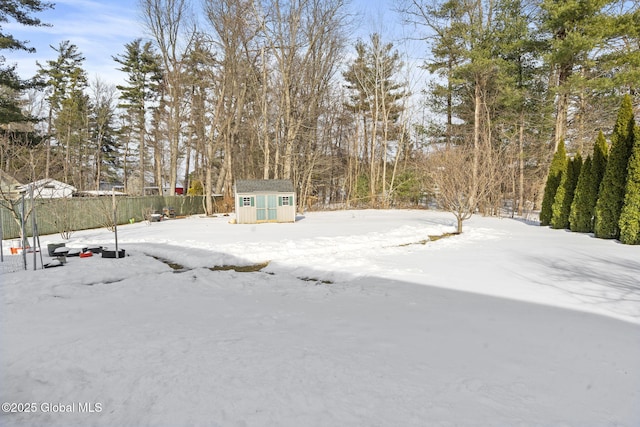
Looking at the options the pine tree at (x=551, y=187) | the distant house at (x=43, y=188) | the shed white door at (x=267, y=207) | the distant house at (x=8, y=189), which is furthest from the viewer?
the shed white door at (x=267, y=207)

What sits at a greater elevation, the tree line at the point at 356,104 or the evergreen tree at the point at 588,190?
the tree line at the point at 356,104

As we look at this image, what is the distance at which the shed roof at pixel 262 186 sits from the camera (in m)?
15.9

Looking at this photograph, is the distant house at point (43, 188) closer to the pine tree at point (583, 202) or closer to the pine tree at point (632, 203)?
the pine tree at point (632, 203)

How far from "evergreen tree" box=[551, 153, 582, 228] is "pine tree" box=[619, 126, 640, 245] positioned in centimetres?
360

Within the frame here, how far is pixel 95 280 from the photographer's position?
573 centimetres

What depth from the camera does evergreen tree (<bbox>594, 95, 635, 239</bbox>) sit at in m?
9.02

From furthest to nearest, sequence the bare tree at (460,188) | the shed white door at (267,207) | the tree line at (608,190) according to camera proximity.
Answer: the shed white door at (267,207) < the bare tree at (460,188) < the tree line at (608,190)

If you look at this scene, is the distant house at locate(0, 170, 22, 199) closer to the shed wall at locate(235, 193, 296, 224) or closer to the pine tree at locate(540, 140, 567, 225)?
the shed wall at locate(235, 193, 296, 224)

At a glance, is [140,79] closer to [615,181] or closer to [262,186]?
[262,186]

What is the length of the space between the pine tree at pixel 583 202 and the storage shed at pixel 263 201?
11298 millimetres

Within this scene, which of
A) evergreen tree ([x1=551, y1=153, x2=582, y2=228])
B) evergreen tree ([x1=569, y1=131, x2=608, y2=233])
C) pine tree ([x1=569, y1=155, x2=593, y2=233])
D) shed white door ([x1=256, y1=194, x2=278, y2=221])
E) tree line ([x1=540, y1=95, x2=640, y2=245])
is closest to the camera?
tree line ([x1=540, y1=95, x2=640, y2=245])

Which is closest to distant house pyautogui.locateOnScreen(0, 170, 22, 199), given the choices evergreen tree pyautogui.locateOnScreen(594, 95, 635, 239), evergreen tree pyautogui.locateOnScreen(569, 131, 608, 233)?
evergreen tree pyautogui.locateOnScreen(594, 95, 635, 239)

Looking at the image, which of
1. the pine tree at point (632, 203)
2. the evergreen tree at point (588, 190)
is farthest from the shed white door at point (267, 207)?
the pine tree at point (632, 203)

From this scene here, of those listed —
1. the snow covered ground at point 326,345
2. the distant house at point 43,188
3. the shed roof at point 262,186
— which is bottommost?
the snow covered ground at point 326,345
